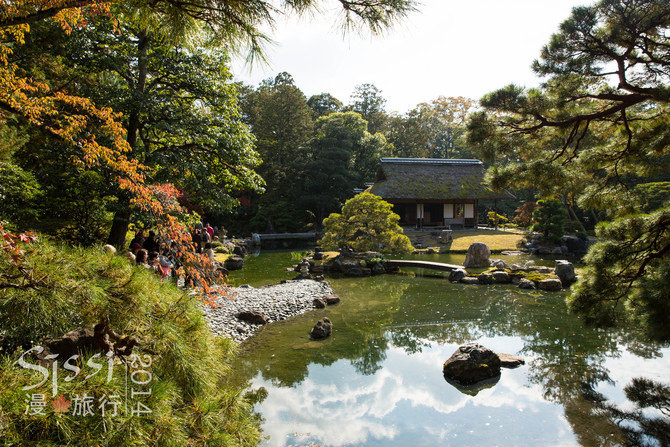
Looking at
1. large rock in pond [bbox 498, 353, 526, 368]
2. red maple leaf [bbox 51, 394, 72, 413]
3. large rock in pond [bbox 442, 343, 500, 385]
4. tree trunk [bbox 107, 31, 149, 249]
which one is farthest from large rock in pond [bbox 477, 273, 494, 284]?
red maple leaf [bbox 51, 394, 72, 413]

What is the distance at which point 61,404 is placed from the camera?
2.11 meters

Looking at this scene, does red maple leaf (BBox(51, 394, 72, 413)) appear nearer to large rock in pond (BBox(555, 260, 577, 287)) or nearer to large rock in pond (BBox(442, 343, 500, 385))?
large rock in pond (BBox(442, 343, 500, 385))

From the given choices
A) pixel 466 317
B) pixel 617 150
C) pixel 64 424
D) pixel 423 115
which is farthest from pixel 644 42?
pixel 423 115

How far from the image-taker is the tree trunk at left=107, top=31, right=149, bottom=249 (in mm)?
6977

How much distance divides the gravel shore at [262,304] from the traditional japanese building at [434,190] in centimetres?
1230

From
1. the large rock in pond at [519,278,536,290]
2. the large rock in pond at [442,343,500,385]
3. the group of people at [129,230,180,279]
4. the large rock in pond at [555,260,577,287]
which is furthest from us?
the large rock in pond at [555,260,577,287]

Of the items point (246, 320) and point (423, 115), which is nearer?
point (246, 320)

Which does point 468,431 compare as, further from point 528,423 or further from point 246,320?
point 246,320

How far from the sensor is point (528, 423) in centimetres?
390

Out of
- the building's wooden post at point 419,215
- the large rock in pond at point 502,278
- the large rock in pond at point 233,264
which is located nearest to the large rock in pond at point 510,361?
the large rock in pond at point 502,278

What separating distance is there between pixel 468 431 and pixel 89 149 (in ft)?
16.2

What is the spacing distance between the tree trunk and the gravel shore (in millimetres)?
2182

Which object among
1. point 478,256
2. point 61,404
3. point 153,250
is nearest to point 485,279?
point 478,256

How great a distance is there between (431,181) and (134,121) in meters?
18.2
